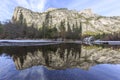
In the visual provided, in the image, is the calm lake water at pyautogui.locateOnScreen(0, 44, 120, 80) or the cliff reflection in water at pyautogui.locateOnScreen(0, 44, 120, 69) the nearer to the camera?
the calm lake water at pyautogui.locateOnScreen(0, 44, 120, 80)

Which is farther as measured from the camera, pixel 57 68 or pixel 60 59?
pixel 60 59

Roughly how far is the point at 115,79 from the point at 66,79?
10.8ft

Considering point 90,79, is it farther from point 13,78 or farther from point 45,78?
point 13,78

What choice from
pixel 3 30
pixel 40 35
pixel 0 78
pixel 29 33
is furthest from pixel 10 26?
pixel 0 78

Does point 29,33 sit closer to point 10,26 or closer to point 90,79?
point 10,26

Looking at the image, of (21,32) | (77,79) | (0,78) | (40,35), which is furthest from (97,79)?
(40,35)

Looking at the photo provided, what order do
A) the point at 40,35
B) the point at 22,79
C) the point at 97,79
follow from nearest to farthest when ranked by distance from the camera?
the point at 22,79 < the point at 97,79 < the point at 40,35

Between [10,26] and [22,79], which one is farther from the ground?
[10,26]

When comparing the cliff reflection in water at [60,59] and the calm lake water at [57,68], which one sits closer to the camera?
the calm lake water at [57,68]

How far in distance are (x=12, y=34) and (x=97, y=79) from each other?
138827 mm

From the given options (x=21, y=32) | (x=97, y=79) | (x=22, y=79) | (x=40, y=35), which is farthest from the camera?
(x=40, y=35)

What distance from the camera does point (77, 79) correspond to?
43.0 ft

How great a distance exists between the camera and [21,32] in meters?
161

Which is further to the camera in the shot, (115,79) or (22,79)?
(115,79)
